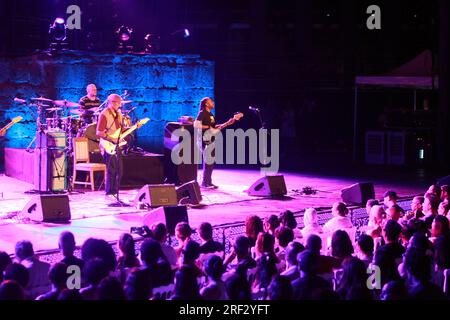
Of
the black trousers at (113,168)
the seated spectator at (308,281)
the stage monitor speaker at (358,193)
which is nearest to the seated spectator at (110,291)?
the seated spectator at (308,281)

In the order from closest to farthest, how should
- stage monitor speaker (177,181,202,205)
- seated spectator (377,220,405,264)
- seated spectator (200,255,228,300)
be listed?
seated spectator (200,255,228,300) < seated spectator (377,220,405,264) < stage monitor speaker (177,181,202,205)

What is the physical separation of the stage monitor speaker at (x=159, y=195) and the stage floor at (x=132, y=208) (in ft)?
0.80

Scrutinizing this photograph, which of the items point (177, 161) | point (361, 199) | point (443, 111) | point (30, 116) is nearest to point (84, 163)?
point (177, 161)

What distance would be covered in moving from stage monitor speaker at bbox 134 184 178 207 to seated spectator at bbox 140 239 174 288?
5.86m

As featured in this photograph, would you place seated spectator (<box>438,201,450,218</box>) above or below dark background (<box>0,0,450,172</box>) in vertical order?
below

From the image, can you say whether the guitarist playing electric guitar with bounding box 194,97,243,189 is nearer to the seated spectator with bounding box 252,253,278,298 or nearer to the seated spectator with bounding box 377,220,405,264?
the seated spectator with bounding box 377,220,405,264

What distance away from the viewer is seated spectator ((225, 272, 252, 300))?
5.39 meters

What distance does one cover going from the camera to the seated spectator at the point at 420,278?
5.39 metres

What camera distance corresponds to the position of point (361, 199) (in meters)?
12.7

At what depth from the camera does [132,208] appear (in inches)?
474

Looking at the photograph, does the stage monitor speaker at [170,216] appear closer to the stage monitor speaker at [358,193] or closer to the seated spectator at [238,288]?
the seated spectator at [238,288]

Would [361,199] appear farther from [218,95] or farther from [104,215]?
[218,95]

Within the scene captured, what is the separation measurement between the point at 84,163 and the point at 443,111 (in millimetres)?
7050

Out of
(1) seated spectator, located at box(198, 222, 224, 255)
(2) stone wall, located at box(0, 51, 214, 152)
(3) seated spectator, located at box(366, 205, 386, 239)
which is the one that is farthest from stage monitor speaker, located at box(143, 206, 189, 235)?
(2) stone wall, located at box(0, 51, 214, 152)
